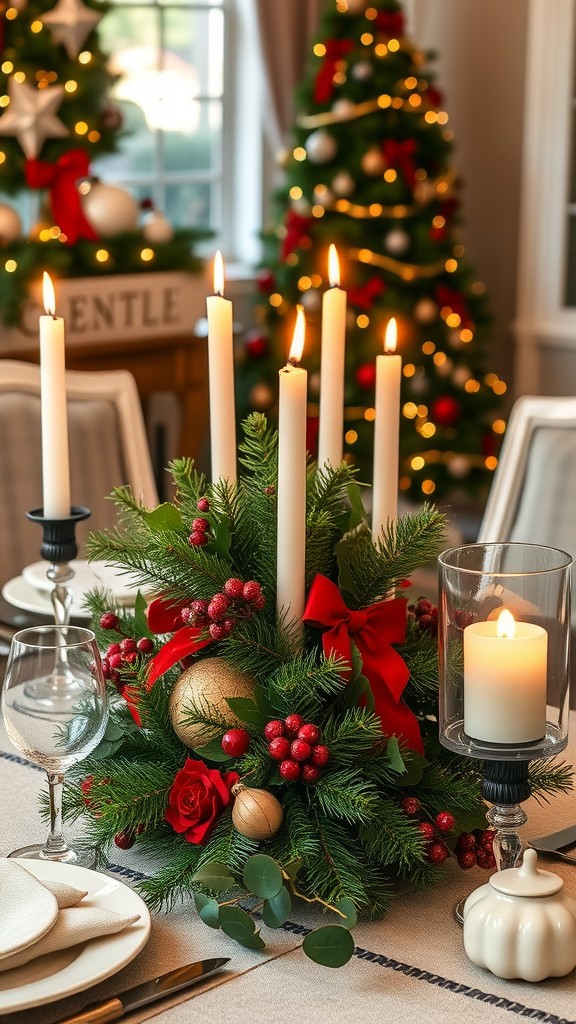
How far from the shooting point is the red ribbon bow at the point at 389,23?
12.8 ft

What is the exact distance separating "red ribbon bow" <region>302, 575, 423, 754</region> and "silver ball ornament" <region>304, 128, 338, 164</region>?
10.2 feet

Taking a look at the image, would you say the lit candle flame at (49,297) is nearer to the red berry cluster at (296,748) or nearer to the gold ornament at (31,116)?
the red berry cluster at (296,748)

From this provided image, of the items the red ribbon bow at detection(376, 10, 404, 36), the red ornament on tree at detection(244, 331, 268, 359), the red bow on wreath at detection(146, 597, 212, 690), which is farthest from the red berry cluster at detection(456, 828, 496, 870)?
the red ribbon bow at detection(376, 10, 404, 36)

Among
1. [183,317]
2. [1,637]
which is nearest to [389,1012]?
[1,637]

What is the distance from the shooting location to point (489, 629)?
838 millimetres

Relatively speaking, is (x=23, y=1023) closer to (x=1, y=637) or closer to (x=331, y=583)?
(x=331, y=583)

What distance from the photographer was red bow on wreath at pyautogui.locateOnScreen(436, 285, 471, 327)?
A: 4.03 m

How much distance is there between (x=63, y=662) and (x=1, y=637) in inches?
19.9

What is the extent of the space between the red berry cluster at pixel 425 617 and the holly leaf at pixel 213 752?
21 cm

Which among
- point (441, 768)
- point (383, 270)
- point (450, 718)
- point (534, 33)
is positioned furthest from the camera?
point (534, 33)

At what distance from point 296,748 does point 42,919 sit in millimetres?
195

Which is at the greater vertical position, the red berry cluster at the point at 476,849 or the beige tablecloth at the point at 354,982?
the red berry cluster at the point at 476,849

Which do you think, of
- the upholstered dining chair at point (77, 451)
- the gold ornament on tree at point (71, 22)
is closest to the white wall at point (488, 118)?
the gold ornament on tree at point (71, 22)

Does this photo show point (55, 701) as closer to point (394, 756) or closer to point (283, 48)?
point (394, 756)
